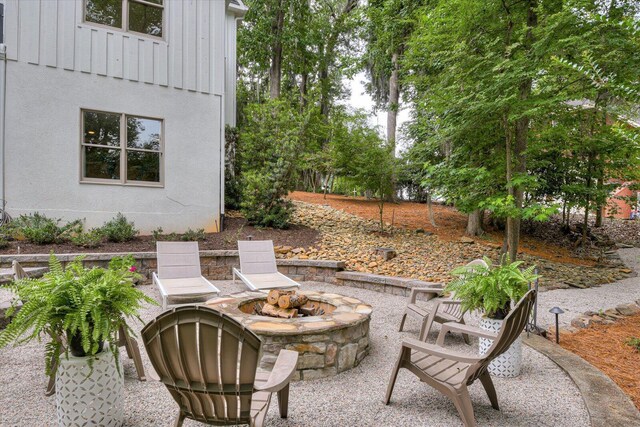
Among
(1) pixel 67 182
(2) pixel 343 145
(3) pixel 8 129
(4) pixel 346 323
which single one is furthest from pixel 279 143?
(4) pixel 346 323

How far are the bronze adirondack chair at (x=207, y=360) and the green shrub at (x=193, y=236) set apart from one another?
592cm

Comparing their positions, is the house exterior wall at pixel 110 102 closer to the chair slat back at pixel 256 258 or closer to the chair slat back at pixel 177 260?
the chair slat back at pixel 177 260

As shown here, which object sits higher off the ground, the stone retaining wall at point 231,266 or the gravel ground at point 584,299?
the stone retaining wall at point 231,266

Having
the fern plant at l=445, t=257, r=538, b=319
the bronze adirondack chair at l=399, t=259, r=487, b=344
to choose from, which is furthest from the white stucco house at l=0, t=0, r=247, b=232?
the fern plant at l=445, t=257, r=538, b=319

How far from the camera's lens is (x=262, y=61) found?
1558 cm

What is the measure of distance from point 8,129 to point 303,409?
7443 millimetres

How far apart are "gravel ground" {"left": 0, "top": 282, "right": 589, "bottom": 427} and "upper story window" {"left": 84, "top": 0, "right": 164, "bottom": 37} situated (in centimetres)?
667

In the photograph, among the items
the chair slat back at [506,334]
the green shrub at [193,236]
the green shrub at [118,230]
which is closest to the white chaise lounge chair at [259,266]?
the green shrub at [193,236]

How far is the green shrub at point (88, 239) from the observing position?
6656mm

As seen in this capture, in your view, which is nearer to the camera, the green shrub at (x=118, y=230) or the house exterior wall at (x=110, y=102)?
the house exterior wall at (x=110, y=102)

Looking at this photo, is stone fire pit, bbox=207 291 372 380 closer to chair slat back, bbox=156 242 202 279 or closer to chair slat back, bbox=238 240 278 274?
chair slat back, bbox=156 242 202 279

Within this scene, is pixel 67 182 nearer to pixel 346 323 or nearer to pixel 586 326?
pixel 346 323

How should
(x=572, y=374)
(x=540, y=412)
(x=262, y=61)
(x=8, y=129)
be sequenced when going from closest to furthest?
(x=540, y=412), (x=572, y=374), (x=8, y=129), (x=262, y=61)

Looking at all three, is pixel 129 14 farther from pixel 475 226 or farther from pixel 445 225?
pixel 475 226
